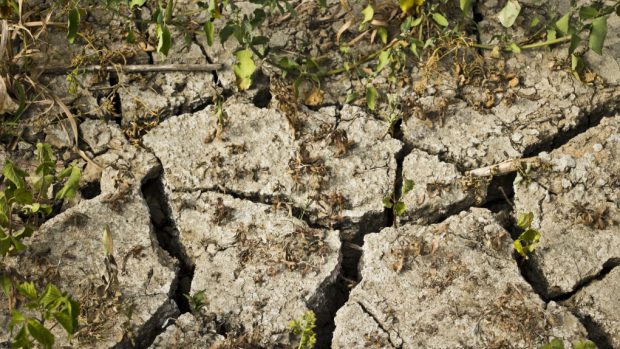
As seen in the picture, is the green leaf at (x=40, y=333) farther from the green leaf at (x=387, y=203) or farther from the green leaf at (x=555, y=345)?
the green leaf at (x=555, y=345)

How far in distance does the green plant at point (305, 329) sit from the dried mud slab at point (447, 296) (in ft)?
0.33

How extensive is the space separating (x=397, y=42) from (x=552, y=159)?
0.77m

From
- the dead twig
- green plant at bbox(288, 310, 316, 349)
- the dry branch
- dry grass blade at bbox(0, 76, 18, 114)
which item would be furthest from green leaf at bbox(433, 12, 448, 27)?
dry grass blade at bbox(0, 76, 18, 114)

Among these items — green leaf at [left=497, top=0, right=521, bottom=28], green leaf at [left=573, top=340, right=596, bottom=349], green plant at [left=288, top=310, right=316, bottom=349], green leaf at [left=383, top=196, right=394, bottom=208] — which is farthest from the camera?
green leaf at [left=497, top=0, right=521, bottom=28]

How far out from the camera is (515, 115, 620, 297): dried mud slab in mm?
3119

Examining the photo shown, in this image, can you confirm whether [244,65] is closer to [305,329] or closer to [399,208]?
[399,208]

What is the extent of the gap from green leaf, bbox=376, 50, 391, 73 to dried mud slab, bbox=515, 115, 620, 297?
695 mm

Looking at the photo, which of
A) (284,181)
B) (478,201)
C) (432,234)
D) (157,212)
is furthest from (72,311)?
(478,201)

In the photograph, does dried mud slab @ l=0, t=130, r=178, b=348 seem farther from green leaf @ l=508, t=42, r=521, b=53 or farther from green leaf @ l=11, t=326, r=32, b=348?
green leaf @ l=508, t=42, r=521, b=53

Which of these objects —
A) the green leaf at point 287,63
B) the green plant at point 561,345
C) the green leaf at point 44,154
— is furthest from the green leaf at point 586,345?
the green leaf at point 44,154

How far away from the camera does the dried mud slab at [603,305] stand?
9.77ft

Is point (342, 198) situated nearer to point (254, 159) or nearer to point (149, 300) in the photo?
point (254, 159)

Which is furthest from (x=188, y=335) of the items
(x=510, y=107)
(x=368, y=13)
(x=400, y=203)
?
(x=510, y=107)

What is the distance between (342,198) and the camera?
326 centimetres
